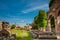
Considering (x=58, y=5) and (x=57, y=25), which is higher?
(x=58, y=5)

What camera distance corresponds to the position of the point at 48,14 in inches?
1746

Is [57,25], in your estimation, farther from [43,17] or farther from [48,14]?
[48,14]

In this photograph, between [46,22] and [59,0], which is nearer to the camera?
[59,0]

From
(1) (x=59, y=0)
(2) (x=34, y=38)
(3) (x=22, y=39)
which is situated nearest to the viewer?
(3) (x=22, y=39)

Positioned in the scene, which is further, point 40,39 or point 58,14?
point 58,14

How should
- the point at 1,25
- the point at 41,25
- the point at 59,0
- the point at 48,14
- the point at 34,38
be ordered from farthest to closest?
the point at 1,25
the point at 48,14
the point at 41,25
the point at 59,0
the point at 34,38

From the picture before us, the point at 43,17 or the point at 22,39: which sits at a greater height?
the point at 43,17

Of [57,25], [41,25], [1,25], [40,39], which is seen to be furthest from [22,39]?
[1,25]

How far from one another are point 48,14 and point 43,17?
4.60 m

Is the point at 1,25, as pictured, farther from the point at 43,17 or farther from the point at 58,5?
the point at 58,5

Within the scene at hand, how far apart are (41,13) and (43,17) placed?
126 centimetres

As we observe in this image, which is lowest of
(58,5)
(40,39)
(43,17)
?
(40,39)

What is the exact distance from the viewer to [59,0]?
117 ft

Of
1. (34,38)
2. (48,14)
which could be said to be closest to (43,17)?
(48,14)
